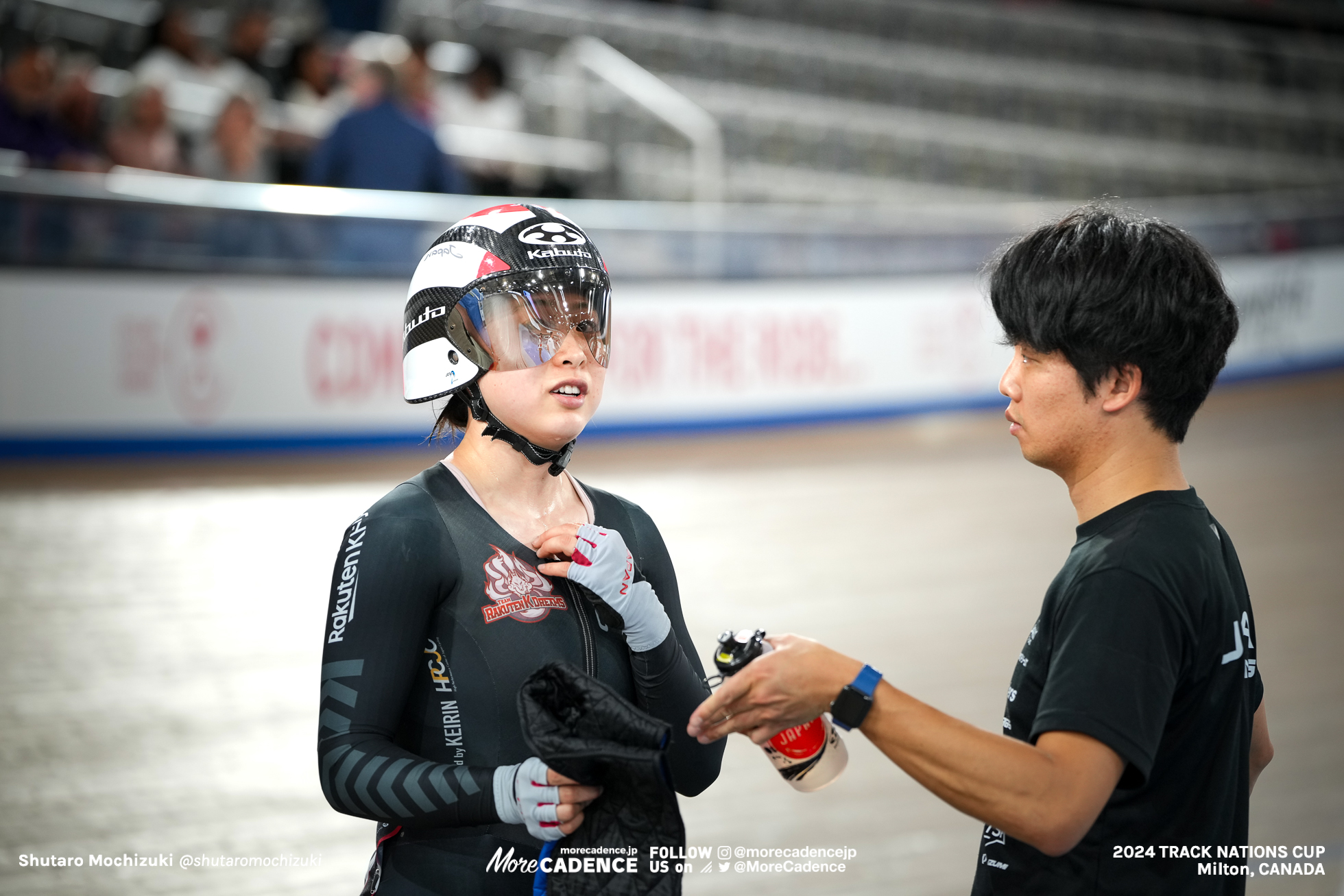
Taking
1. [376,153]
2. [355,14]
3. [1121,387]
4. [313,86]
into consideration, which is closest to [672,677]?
[1121,387]

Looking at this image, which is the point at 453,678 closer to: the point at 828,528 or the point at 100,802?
the point at 100,802

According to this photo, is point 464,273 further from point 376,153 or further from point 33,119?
point 33,119

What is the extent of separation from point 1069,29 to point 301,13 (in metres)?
11.9

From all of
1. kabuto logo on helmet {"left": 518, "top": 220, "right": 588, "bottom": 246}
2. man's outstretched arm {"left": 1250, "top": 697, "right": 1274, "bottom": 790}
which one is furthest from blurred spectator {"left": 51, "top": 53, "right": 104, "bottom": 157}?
man's outstretched arm {"left": 1250, "top": 697, "right": 1274, "bottom": 790}

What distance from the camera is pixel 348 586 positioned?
68.9 inches

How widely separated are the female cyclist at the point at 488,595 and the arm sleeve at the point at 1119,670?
62 cm

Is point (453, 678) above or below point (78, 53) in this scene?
below

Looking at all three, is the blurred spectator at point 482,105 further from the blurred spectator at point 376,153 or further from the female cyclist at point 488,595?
the female cyclist at point 488,595

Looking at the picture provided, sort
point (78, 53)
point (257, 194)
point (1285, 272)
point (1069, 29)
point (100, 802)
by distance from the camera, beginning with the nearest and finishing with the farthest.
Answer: point (100, 802) < point (257, 194) < point (78, 53) < point (1285, 272) < point (1069, 29)

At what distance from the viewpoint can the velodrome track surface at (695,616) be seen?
3.60 m

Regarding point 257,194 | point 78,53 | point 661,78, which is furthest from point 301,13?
point 257,194

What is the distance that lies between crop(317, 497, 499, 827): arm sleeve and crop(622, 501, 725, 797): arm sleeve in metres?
0.30

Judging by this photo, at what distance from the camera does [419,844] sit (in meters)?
1.80

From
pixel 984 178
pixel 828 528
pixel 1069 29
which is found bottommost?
pixel 828 528
